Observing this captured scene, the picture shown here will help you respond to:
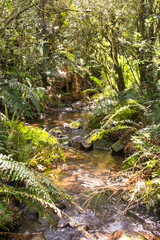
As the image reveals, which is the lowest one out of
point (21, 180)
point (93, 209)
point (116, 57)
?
point (93, 209)

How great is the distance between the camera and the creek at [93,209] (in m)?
2.09

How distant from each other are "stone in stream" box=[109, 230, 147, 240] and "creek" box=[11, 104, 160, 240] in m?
0.09

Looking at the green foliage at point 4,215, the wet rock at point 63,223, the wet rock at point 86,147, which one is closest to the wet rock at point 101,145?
the wet rock at point 86,147

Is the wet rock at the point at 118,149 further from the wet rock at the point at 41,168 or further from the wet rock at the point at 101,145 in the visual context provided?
the wet rock at the point at 41,168

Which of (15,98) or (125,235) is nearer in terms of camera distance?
(125,235)

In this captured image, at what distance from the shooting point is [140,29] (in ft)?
15.6

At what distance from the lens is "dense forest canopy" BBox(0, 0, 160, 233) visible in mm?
2336

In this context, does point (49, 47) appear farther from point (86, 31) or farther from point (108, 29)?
point (108, 29)

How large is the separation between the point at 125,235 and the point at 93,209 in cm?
59

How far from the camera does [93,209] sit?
2.47m

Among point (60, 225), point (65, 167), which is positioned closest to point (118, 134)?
point (65, 167)

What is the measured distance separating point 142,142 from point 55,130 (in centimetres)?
309

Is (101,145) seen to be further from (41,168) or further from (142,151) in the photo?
(142,151)

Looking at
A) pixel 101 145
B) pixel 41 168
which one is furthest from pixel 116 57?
pixel 41 168
